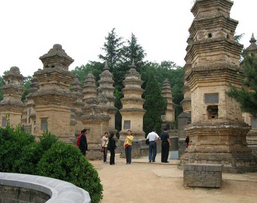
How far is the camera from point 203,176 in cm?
908

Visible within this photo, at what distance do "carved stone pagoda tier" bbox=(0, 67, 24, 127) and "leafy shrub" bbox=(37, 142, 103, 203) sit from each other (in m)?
16.6

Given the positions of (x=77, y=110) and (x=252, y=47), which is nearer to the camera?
(x=252, y=47)

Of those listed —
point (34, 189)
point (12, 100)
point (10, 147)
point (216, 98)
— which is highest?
point (12, 100)

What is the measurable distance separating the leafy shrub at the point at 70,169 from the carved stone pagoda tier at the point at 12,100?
54.6 feet

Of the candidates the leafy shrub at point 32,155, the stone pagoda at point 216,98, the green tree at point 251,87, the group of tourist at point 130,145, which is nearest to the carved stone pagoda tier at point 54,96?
the group of tourist at point 130,145

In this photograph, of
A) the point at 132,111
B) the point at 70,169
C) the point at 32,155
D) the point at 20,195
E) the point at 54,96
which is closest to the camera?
the point at 20,195

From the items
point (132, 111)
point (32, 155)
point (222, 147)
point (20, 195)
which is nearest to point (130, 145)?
point (222, 147)

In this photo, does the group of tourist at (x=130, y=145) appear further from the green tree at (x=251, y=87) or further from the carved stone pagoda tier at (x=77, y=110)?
the carved stone pagoda tier at (x=77, y=110)

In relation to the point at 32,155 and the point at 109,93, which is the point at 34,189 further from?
the point at 109,93

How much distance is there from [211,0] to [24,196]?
1224 cm

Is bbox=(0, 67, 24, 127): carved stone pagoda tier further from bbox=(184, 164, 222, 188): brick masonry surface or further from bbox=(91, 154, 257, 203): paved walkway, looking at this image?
bbox=(184, 164, 222, 188): brick masonry surface

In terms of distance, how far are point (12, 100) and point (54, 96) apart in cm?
1097

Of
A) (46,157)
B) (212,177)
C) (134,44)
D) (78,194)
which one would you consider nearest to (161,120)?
(134,44)

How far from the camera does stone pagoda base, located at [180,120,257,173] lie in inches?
460
